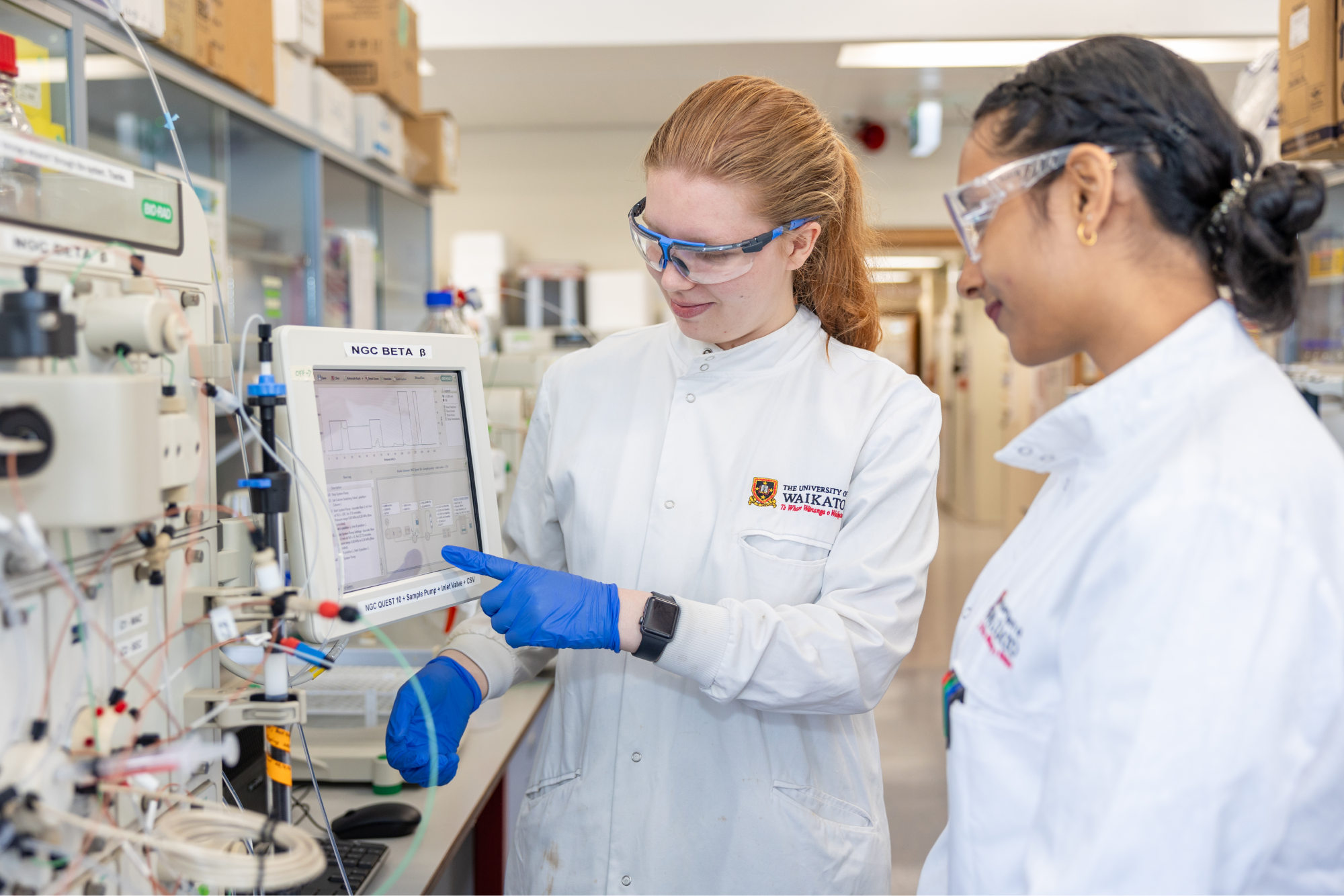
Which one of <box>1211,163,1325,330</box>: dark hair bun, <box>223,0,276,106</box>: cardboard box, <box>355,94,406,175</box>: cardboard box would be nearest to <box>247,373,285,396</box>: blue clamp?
<box>1211,163,1325,330</box>: dark hair bun

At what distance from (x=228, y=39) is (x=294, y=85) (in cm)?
40

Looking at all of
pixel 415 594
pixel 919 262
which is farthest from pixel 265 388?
pixel 919 262

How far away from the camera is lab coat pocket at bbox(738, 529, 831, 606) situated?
117 centimetres

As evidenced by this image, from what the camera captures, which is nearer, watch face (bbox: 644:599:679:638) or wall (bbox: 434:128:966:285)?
watch face (bbox: 644:599:679:638)

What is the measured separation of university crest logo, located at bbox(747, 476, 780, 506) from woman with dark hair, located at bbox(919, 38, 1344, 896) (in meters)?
0.33

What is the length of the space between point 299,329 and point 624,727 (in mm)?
633

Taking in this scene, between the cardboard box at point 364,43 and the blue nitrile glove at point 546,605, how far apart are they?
8.13 feet

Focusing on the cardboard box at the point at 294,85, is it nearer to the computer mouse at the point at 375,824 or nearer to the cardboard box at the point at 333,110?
the cardboard box at the point at 333,110

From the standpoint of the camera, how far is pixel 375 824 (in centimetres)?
129

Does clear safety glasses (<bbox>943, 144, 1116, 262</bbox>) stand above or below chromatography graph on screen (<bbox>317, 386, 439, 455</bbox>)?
above

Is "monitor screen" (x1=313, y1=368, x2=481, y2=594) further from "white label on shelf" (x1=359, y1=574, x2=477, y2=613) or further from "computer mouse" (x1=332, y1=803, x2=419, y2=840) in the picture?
"computer mouse" (x1=332, y1=803, x2=419, y2=840)

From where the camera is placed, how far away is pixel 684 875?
1150mm

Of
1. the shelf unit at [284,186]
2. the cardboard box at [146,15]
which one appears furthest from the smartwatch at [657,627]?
the cardboard box at [146,15]

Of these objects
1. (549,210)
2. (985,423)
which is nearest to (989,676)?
(549,210)
